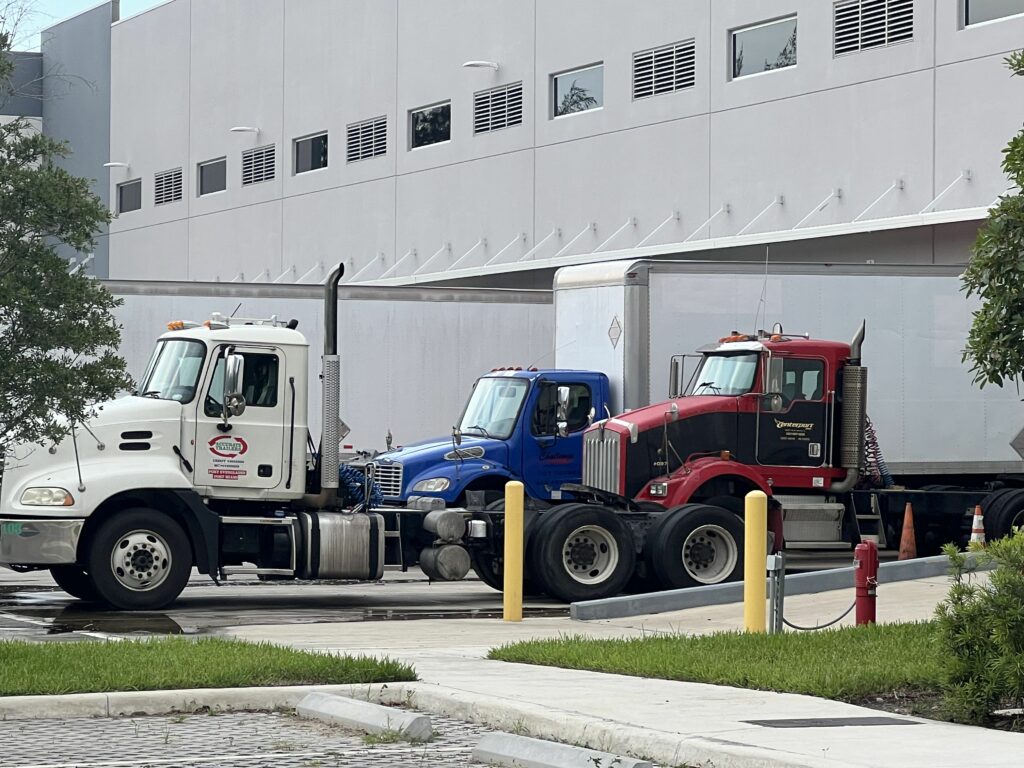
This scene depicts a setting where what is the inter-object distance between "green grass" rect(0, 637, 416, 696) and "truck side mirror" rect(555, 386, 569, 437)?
863 centimetres

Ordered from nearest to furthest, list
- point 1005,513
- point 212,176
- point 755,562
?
point 755,562, point 1005,513, point 212,176

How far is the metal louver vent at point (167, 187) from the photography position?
175 ft

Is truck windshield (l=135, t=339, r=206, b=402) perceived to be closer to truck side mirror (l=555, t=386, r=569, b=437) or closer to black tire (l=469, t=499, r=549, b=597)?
black tire (l=469, t=499, r=549, b=597)

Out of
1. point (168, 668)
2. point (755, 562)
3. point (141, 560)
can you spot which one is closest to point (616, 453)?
point (755, 562)

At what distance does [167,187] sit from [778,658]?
44104 millimetres

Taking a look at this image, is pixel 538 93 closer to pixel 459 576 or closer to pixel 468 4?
pixel 468 4

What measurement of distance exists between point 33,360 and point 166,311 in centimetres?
1270

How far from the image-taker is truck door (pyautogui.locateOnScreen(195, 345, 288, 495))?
1819cm

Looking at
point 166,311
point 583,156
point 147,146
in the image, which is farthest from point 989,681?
point 147,146

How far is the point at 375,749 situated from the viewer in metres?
9.41

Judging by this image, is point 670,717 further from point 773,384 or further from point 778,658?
point 773,384

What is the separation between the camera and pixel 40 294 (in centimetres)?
1224

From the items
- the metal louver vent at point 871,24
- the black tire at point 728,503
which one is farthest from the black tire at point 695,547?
the metal louver vent at point 871,24

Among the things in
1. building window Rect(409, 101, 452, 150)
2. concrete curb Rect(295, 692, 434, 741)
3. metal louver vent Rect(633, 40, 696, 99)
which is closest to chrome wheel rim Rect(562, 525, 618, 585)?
concrete curb Rect(295, 692, 434, 741)
